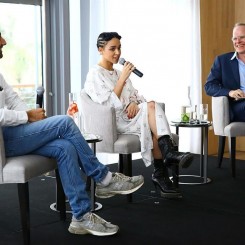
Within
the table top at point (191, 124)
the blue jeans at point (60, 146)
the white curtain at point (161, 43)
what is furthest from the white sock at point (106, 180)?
the white curtain at point (161, 43)

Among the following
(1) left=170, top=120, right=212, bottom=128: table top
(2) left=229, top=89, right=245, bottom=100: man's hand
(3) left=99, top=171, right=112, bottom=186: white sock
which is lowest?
(3) left=99, top=171, right=112, bottom=186: white sock

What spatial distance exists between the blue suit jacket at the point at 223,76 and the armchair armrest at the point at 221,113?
8 centimetres

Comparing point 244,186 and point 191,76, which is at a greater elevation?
point 191,76

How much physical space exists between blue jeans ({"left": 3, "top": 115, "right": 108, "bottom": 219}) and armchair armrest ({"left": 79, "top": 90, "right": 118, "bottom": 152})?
29.1 inches

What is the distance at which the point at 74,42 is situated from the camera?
495 centimetres

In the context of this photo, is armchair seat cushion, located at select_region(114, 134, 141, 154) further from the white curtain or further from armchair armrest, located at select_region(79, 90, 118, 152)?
the white curtain

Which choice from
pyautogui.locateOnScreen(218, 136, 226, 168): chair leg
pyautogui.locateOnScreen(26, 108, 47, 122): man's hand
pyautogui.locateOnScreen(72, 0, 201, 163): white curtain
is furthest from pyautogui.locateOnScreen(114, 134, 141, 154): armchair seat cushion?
pyautogui.locateOnScreen(218, 136, 226, 168): chair leg

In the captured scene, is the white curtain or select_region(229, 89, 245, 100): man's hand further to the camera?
the white curtain

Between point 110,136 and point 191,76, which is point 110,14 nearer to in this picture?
point 191,76

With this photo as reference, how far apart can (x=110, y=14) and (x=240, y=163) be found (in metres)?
2.07

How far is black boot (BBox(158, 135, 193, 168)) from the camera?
352cm

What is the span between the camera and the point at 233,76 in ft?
16.0

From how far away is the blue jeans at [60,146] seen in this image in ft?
9.57

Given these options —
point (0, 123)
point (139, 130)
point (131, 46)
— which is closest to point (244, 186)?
point (139, 130)
